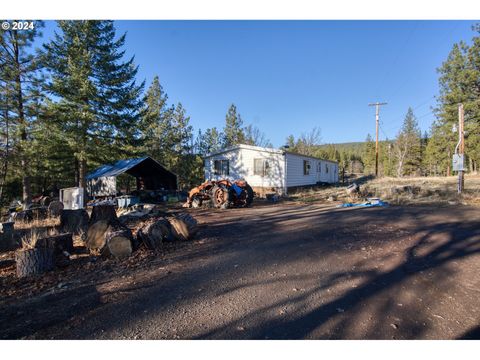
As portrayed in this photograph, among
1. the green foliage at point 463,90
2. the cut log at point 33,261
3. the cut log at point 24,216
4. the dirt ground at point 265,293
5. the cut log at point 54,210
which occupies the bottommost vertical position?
the dirt ground at point 265,293

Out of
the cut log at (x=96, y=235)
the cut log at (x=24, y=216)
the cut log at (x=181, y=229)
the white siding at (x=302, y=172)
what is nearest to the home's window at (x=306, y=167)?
the white siding at (x=302, y=172)

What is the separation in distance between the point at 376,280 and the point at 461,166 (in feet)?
44.1

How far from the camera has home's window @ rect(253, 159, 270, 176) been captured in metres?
17.5

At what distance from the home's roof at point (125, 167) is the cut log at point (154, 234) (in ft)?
32.2

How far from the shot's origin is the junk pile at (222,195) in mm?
11583

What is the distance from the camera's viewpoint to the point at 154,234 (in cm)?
503

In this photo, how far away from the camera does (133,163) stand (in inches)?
580

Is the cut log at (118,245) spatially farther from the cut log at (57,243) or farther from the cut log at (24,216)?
the cut log at (24,216)

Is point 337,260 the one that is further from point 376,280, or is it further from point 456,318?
point 456,318

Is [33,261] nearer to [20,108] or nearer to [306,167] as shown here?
[20,108]

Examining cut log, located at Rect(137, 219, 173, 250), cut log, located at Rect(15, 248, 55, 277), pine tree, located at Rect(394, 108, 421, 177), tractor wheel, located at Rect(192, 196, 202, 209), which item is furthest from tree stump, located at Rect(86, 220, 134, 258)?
pine tree, located at Rect(394, 108, 421, 177)

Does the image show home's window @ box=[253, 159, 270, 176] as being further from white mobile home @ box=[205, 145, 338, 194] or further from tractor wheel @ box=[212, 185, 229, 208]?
tractor wheel @ box=[212, 185, 229, 208]

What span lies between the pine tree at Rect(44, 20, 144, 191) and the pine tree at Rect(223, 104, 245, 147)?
2210 centimetres

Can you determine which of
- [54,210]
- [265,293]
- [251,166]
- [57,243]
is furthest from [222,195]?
[265,293]
